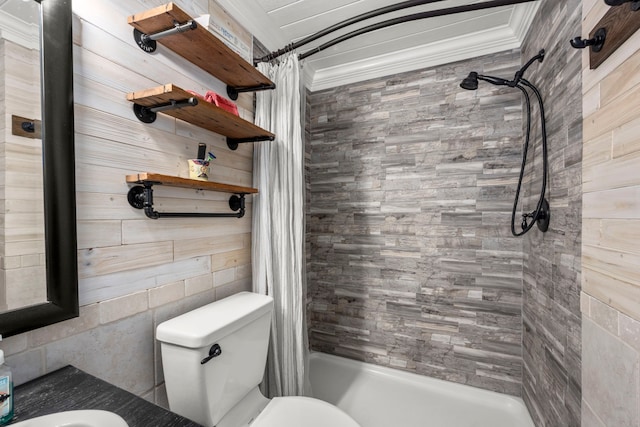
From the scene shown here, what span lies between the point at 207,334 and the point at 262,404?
55 cm

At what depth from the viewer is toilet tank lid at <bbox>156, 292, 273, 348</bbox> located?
1.00 metres

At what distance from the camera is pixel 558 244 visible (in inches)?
49.5

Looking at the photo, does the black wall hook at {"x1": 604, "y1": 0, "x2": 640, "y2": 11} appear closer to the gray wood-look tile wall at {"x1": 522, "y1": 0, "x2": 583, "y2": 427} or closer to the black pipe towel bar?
the gray wood-look tile wall at {"x1": 522, "y1": 0, "x2": 583, "y2": 427}

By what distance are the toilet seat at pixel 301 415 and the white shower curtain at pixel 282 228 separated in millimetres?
363

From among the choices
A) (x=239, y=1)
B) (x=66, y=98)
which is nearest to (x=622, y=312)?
(x=66, y=98)

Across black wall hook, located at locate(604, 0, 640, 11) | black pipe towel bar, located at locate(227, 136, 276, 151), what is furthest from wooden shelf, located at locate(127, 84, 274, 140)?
black wall hook, located at locate(604, 0, 640, 11)

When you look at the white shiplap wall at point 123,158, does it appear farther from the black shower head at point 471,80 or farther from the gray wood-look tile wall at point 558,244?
the gray wood-look tile wall at point 558,244

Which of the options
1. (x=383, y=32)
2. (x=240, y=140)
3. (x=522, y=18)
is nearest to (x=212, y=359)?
(x=240, y=140)

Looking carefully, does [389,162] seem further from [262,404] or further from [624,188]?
[262,404]

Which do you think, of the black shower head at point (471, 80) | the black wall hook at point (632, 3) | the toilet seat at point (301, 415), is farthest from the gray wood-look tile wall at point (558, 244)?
the toilet seat at point (301, 415)

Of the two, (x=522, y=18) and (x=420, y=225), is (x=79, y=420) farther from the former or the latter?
(x=522, y=18)

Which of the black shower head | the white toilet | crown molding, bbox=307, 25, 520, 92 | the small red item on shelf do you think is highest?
crown molding, bbox=307, 25, 520, 92

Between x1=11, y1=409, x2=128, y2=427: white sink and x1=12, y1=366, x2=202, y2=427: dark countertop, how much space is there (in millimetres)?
48

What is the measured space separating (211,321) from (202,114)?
83 cm
